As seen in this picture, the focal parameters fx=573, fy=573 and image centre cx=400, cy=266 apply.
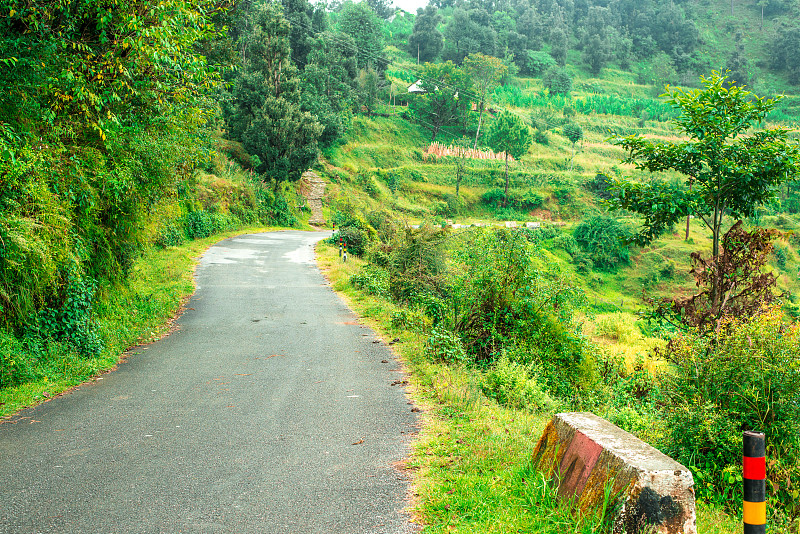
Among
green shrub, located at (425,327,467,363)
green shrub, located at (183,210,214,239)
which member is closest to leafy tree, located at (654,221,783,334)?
green shrub, located at (425,327,467,363)

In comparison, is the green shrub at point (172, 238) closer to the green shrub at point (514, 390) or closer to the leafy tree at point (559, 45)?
the green shrub at point (514, 390)

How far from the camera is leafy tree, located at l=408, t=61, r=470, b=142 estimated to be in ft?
237

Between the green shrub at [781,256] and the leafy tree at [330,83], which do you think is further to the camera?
the leafy tree at [330,83]

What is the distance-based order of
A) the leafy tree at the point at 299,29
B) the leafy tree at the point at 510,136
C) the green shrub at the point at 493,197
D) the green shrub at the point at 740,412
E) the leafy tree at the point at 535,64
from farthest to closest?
the leafy tree at the point at 535,64 < the leafy tree at the point at 510,136 < the green shrub at the point at 493,197 < the leafy tree at the point at 299,29 < the green shrub at the point at 740,412

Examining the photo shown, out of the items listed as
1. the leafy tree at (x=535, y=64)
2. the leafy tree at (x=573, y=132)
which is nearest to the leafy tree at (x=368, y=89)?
the leafy tree at (x=573, y=132)

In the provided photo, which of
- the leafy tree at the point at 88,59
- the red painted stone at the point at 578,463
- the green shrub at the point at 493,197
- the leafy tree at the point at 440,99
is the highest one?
the leafy tree at the point at 440,99

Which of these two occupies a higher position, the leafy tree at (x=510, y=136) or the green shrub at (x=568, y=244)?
the leafy tree at (x=510, y=136)

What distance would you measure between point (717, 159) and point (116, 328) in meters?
11.9

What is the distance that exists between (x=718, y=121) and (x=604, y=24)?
144 meters

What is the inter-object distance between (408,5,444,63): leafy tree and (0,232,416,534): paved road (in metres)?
107

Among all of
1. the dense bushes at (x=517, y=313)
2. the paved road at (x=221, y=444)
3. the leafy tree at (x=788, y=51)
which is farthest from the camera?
the leafy tree at (x=788, y=51)

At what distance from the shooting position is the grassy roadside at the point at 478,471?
428cm

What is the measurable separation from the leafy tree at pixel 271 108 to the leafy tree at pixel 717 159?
3115cm

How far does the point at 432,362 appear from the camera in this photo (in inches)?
370
